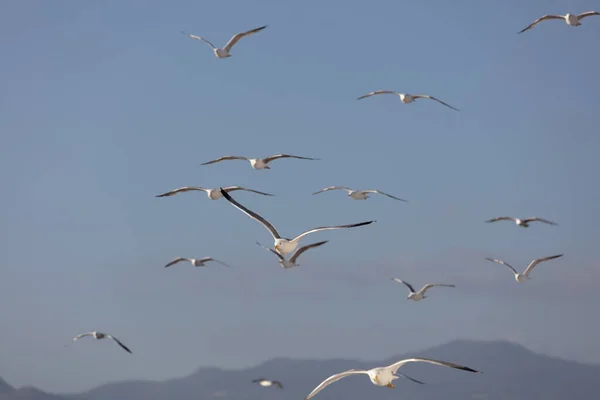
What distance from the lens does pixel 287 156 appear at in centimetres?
3894

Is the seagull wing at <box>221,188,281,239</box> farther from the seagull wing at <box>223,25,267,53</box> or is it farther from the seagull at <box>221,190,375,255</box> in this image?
the seagull wing at <box>223,25,267,53</box>

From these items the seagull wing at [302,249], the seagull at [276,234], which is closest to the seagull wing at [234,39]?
the seagull wing at [302,249]

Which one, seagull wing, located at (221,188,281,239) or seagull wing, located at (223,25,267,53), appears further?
seagull wing, located at (223,25,267,53)

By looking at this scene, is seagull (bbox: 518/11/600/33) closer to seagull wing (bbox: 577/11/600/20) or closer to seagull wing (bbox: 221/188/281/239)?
seagull wing (bbox: 577/11/600/20)

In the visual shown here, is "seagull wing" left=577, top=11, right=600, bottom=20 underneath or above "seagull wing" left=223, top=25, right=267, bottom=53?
above

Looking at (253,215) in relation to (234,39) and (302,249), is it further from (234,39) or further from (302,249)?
(234,39)

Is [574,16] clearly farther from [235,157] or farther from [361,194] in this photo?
[235,157]

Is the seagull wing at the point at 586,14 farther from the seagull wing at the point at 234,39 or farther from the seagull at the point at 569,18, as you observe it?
the seagull wing at the point at 234,39

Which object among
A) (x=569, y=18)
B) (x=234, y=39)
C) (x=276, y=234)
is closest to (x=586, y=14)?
(x=569, y=18)

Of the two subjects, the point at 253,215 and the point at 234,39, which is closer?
the point at 253,215

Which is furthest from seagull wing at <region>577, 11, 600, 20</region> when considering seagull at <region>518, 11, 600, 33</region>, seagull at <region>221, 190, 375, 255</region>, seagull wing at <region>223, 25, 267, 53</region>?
seagull at <region>221, 190, 375, 255</region>

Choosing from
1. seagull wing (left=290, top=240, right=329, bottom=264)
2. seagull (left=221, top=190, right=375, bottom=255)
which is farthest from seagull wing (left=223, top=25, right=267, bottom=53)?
seagull (left=221, top=190, right=375, bottom=255)

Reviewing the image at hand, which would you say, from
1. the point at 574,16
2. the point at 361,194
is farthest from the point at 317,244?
the point at 574,16

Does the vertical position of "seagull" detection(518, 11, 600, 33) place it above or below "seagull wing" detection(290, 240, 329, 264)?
above
